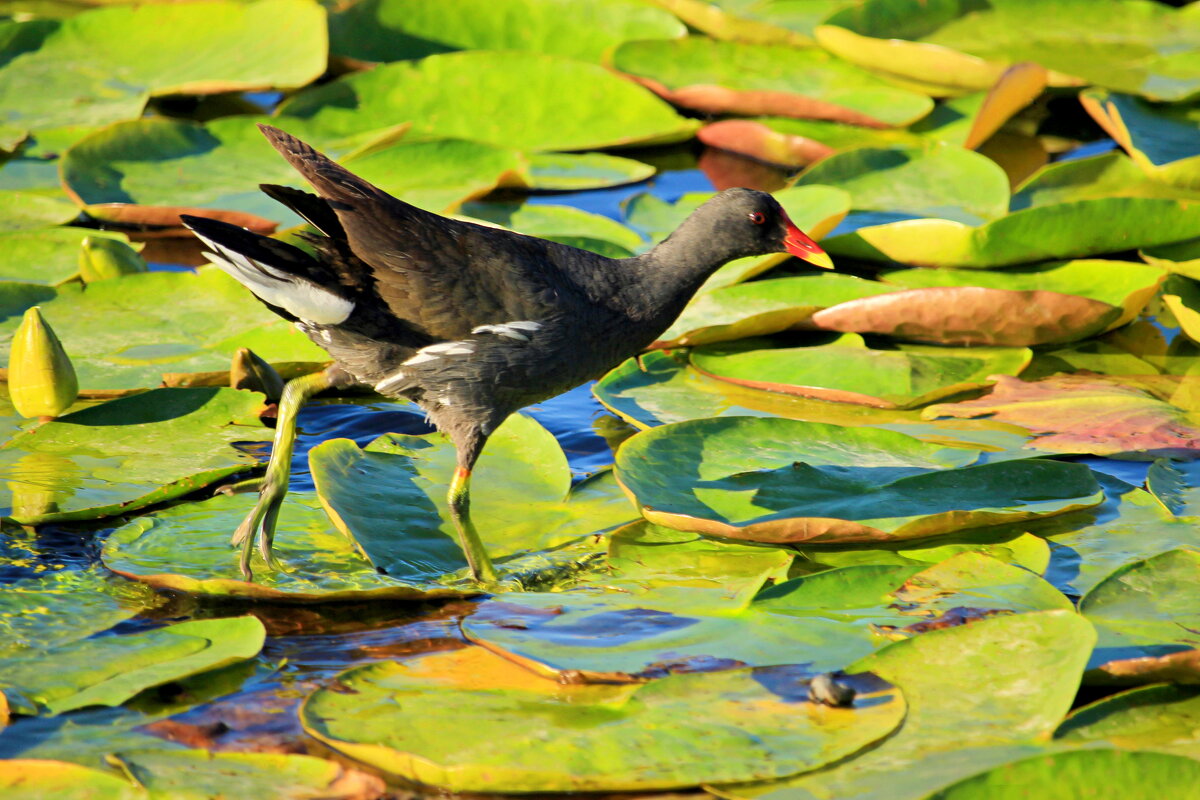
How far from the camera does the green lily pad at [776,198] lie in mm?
3811

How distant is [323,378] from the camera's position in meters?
2.98

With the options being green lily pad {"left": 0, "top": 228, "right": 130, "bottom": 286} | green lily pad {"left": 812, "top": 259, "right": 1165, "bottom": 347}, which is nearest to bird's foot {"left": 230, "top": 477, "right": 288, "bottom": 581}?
green lily pad {"left": 0, "top": 228, "right": 130, "bottom": 286}

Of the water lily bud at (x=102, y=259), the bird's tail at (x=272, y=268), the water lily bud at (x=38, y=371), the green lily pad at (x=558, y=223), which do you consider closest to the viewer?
the bird's tail at (x=272, y=268)

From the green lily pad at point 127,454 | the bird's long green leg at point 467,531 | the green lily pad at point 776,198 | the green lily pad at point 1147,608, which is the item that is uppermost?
the green lily pad at point 776,198

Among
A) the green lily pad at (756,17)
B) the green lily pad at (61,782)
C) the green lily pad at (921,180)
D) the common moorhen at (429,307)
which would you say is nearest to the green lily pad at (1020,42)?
the green lily pad at (756,17)

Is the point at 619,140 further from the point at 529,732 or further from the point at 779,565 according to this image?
the point at 529,732

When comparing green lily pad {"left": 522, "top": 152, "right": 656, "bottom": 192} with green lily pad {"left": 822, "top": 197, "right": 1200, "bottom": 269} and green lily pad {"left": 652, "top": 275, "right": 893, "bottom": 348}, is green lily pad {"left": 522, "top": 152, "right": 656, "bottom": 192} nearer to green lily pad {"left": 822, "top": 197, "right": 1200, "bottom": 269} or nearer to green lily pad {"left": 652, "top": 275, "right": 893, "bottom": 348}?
green lily pad {"left": 652, "top": 275, "right": 893, "bottom": 348}

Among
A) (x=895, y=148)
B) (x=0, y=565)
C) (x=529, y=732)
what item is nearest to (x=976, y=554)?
(x=529, y=732)

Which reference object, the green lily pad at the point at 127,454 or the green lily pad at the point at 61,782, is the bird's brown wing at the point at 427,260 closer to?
the green lily pad at the point at 127,454

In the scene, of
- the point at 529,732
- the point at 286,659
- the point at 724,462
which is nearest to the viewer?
the point at 529,732

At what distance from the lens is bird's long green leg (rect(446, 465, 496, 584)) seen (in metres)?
2.61

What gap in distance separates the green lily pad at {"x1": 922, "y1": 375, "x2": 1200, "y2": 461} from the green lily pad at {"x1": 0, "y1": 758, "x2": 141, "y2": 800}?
216 cm

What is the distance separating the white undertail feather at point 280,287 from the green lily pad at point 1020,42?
9.70 feet

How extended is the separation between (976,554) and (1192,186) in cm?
243
